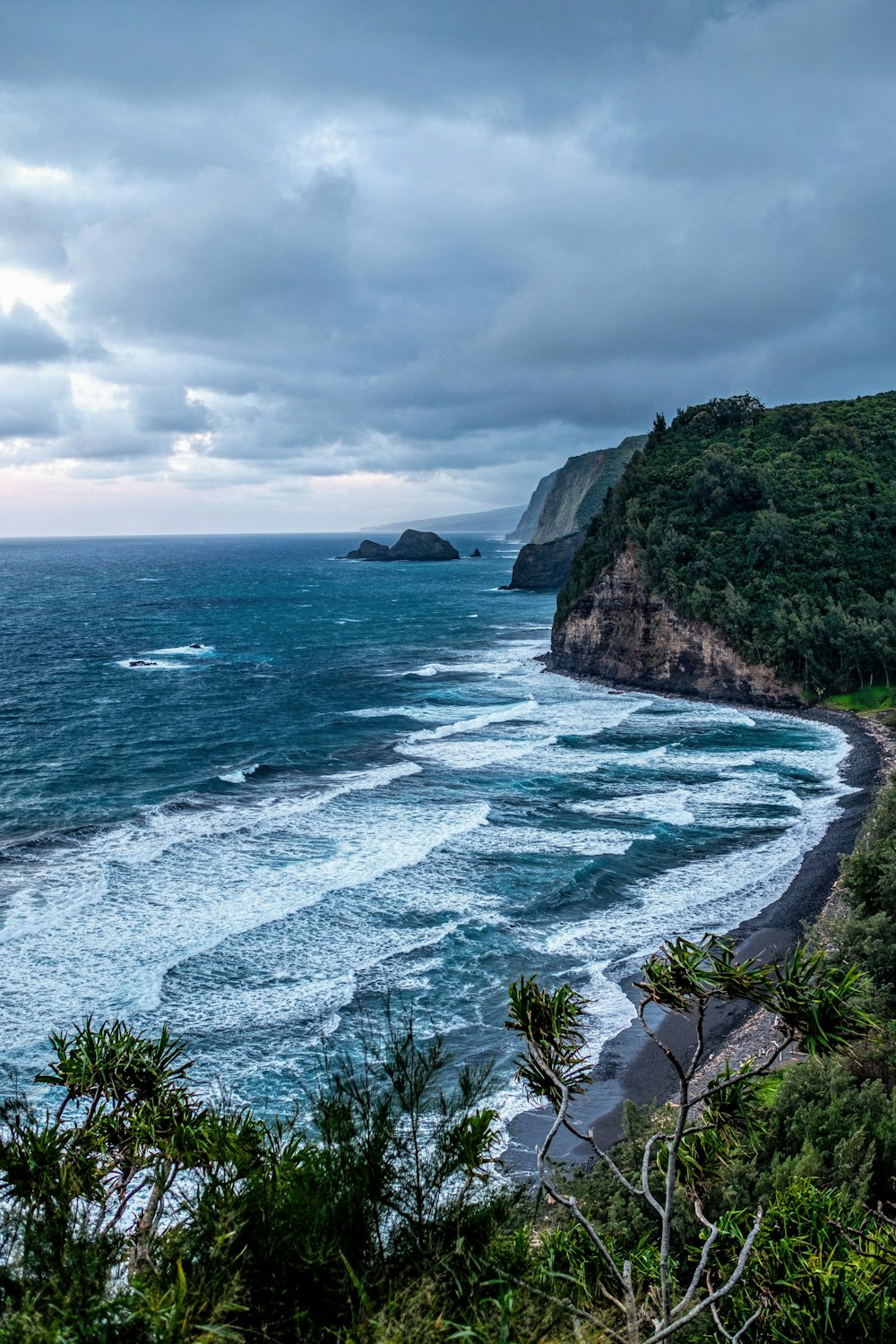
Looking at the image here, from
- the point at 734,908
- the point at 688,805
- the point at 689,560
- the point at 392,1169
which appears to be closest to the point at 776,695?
the point at 689,560

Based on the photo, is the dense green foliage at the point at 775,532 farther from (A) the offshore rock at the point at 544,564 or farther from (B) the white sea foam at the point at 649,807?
(A) the offshore rock at the point at 544,564

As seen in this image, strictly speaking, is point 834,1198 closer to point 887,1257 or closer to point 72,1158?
point 887,1257

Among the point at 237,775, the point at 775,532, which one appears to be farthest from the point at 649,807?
the point at 775,532

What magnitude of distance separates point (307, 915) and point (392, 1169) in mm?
24919

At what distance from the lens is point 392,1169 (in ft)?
33.1

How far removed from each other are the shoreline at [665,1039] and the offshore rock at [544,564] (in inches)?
4907

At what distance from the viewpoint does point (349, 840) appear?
41906 mm

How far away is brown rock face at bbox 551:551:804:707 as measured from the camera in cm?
7231

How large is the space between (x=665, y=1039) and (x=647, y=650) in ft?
180

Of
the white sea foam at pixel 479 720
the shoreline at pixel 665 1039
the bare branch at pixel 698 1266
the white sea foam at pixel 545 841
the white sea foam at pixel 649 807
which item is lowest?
the shoreline at pixel 665 1039

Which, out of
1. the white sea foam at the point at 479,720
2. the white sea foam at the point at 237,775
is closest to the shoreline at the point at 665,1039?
the white sea foam at the point at 479,720

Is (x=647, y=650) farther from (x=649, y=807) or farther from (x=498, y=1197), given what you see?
(x=498, y=1197)

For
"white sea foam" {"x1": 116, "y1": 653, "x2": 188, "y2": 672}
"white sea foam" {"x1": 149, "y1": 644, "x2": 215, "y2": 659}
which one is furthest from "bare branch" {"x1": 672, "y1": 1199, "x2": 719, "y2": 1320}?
"white sea foam" {"x1": 149, "y1": 644, "x2": 215, "y2": 659}

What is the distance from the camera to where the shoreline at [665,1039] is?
930 inches
